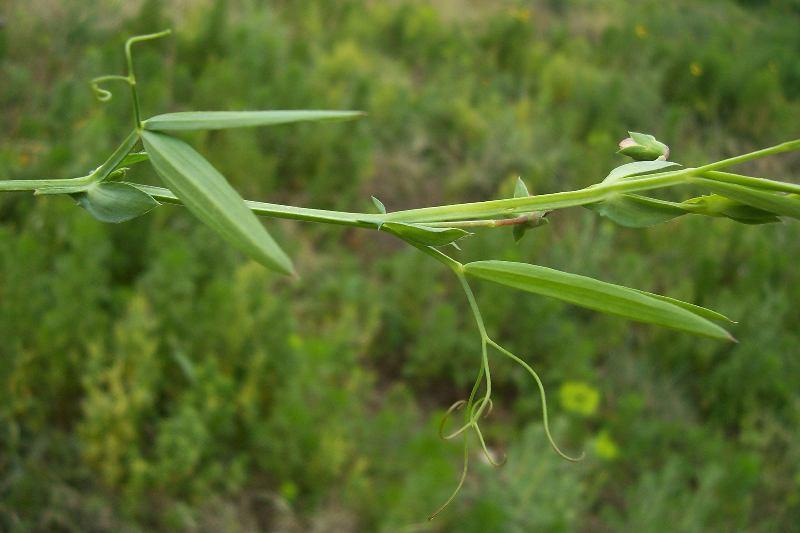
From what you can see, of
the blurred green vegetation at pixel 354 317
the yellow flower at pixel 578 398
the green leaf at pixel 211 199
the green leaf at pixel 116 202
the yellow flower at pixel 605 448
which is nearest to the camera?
the green leaf at pixel 211 199

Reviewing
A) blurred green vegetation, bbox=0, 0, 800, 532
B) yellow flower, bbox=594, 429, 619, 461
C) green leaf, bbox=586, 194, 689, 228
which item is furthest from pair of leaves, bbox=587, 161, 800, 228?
yellow flower, bbox=594, 429, 619, 461

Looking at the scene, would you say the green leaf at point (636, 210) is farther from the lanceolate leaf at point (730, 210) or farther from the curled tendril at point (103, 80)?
the curled tendril at point (103, 80)

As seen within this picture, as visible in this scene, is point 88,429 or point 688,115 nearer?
point 88,429

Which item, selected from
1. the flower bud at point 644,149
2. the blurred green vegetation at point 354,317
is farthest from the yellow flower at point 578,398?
the flower bud at point 644,149

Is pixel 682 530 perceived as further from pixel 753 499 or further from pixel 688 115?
pixel 688 115

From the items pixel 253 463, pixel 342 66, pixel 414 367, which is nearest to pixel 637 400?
pixel 414 367

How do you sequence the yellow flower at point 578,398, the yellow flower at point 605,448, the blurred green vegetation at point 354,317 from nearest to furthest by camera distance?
the blurred green vegetation at point 354,317 → the yellow flower at point 605,448 → the yellow flower at point 578,398

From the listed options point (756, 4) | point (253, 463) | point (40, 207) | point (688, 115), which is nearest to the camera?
point (253, 463)
